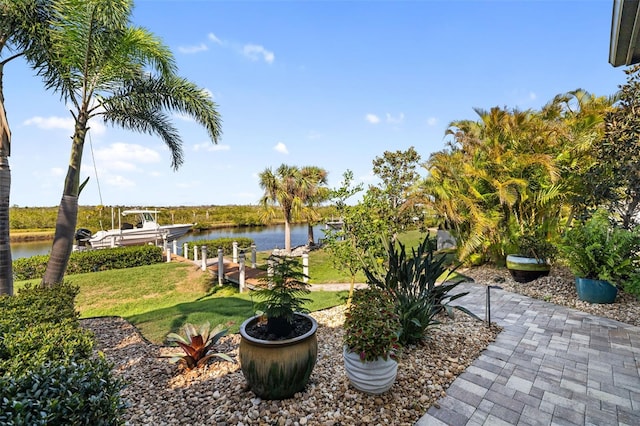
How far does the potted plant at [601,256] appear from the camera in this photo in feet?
15.1

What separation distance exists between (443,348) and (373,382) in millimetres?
1421

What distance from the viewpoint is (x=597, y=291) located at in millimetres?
4859

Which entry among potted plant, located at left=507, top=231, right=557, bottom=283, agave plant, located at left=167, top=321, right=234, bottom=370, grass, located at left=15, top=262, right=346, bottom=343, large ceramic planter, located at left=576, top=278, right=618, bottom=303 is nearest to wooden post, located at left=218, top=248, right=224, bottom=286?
grass, located at left=15, top=262, right=346, bottom=343

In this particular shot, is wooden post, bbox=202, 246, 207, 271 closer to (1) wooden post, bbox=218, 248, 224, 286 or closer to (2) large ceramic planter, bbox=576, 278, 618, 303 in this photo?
(1) wooden post, bbox=218, 248, 224, 286

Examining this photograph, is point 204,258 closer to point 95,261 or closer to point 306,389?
point 95,261

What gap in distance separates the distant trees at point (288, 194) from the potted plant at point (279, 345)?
10.0 metres

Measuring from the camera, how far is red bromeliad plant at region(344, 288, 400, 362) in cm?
238

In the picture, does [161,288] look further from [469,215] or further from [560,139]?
[560,139]

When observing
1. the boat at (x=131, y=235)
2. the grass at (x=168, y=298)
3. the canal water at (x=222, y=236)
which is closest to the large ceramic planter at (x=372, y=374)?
the grass at (x=168, y=298)

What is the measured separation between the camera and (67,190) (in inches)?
173

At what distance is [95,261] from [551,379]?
40.4 ft

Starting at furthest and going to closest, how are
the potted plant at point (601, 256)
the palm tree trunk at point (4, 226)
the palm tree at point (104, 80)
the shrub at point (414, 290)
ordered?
1. the potted plant at point (601, 256)
2. the palm tree at point (104, 80)
3. the palm tree trunk at point (4, 226)
4. the shrub at point (414, 290)

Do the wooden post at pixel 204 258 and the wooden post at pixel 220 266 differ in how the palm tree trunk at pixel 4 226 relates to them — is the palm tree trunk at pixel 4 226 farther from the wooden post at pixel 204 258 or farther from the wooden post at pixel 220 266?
the wooden post at pixel 204 258

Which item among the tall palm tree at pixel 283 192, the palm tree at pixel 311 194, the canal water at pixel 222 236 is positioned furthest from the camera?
the canal water at pixel 222 236
